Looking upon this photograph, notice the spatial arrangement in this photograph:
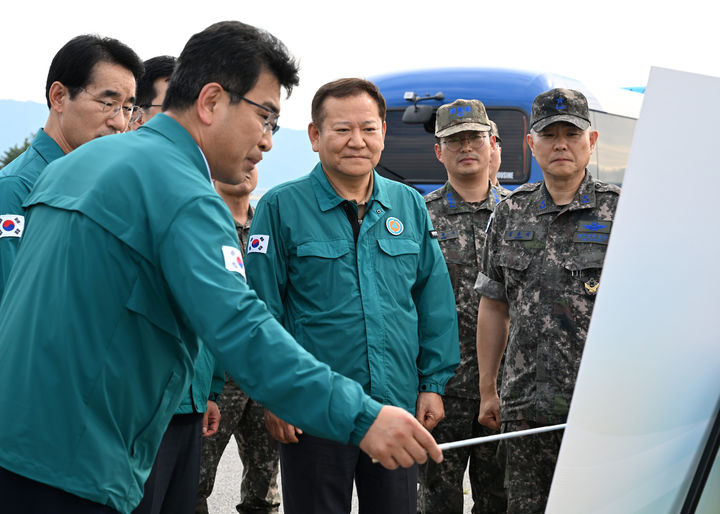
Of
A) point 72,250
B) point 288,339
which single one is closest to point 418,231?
point 288,339

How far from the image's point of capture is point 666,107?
3.31ft

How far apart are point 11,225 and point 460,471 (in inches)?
89.0

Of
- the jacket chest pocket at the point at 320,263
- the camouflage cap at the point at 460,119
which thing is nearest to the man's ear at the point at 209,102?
the jacket chest pocket at the point at 320,263

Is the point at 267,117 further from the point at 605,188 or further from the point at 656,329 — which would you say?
the point at 605,188

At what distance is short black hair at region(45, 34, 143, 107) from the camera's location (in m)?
2.65

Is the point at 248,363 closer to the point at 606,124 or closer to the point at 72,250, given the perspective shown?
the point at 72,250

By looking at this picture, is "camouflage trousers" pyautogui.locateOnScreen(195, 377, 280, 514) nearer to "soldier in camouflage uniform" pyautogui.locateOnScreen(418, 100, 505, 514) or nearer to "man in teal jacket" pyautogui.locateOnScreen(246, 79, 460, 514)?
"soldier in camouflage uniform" pyautogui.locateOnScreen(418, 100, 505, 514)

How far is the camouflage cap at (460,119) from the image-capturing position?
3832 millimetres

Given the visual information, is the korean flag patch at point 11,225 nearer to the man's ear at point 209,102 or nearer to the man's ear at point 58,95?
the man's ear at point 58,95

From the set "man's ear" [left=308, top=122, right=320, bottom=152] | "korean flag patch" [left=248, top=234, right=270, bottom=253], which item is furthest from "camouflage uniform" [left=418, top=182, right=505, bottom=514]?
"korean flag patch" [left=248, top=234, right=270, bottom=253]

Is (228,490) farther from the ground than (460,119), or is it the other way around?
(460,119)

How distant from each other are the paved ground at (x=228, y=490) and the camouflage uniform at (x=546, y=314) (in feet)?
5.03

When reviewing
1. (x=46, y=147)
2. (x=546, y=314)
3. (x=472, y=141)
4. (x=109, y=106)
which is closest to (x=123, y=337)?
(x=46, y=147)

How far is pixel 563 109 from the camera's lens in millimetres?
2871
